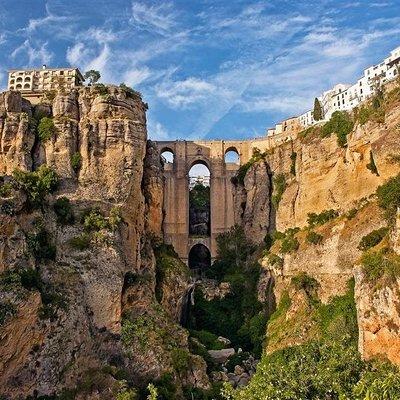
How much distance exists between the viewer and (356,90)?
88.4 metres

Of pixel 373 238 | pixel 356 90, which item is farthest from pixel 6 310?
pixel 356 90

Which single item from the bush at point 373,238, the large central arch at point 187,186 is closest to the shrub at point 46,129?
the large central arch at point 187,186

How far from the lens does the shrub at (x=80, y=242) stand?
135 feet

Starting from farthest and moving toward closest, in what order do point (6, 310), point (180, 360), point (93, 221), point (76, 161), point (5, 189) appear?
point (76, 161) → point (93, 221) → point (180, 360) → point (5, 189) → point (6, 310)

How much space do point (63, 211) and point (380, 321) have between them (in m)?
23.5

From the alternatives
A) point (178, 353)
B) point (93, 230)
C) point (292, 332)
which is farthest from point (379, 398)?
point (93, 230)

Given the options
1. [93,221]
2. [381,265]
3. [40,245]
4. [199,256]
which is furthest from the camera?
[199,256]

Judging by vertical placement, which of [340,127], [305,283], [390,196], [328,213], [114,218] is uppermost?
[340,127]

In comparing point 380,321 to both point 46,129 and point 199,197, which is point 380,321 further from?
point 199,197

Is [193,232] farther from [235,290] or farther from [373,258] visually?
[373,258]

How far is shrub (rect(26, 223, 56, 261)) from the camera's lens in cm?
3884

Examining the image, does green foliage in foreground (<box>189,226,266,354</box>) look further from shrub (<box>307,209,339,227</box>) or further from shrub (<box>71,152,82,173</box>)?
shrub (<box>71,152,82,173</box>)

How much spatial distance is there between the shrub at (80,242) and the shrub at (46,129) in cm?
1008

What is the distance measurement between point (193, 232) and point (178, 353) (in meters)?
29.7
